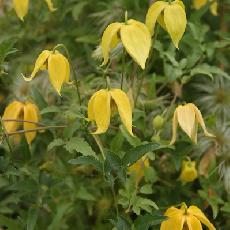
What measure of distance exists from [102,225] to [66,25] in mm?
719

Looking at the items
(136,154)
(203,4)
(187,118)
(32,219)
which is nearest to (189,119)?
(187,118)

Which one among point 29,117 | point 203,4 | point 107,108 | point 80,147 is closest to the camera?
point 107,108

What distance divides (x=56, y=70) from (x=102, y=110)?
0.14m

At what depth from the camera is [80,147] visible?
1.40 m

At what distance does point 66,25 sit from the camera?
213 cm

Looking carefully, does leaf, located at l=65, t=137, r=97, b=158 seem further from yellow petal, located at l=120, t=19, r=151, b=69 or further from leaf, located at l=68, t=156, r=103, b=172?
yellow petal, located at l=120, t=19, r=151, b=69

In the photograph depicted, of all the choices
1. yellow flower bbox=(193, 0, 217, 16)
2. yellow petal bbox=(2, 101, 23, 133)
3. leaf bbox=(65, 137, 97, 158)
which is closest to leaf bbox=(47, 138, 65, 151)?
leaf bbox=(65, 137, 97, 158)

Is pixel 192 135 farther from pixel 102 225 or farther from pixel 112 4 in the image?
pixel 112 4

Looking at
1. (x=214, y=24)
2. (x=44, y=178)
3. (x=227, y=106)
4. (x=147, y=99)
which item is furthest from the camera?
(x=214, y=24)

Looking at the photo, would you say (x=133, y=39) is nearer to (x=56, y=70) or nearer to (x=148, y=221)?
(x=56, y=70)

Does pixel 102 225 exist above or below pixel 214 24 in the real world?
below

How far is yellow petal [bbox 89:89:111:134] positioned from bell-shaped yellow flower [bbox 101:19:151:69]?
8 centimetres

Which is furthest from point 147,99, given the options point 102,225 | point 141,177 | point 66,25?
point 66,25

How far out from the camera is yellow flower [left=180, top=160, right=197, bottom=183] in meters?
1.64
